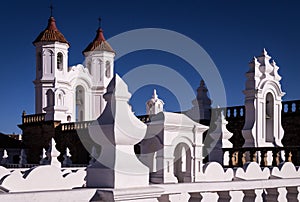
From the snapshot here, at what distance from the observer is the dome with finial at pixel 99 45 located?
39.0 metres

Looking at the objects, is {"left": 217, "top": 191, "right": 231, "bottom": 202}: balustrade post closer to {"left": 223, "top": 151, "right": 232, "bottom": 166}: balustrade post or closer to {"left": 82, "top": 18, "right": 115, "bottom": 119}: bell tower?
{"left": 223, "top": 151, "right": 232, "bottom": 166}: balustrade post

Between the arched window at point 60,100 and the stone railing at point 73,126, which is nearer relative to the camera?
the stone railing at point 73,126

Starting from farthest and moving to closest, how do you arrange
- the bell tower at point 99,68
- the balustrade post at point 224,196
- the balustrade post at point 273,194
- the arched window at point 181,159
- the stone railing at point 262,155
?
the bell tower at point 99,68 < the stone railing at point 262,155 < the arched window at point 181,159 < the balustrade post at point 273,194 < the balustrade post at point 224,196

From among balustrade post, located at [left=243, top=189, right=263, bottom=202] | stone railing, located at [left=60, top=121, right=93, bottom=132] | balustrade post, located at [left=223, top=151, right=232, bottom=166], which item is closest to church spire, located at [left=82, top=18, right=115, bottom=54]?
stone railing, located at [left=60, top=121, right=93, bottom=132]

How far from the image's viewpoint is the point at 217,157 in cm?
1339

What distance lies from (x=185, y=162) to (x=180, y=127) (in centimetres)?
88

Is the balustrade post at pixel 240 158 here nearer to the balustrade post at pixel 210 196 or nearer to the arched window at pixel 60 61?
the balustrade post at pixel 210 196

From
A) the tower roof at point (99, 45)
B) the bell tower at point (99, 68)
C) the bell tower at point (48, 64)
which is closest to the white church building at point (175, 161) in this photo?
the bell tower at point (48, 64)

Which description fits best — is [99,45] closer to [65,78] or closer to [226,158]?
[65,78]

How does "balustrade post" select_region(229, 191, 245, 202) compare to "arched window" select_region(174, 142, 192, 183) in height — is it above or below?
below

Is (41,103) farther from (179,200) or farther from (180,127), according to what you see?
(179,200)

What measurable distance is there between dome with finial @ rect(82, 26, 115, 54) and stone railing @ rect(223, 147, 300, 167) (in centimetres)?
2656

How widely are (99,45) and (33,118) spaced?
8.17m

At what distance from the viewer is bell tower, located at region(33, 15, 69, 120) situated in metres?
35.0
